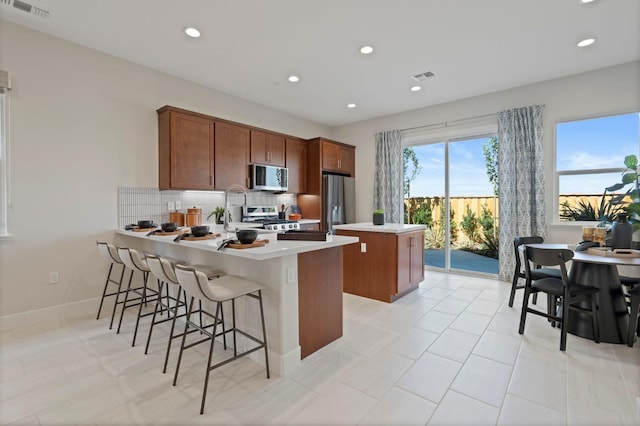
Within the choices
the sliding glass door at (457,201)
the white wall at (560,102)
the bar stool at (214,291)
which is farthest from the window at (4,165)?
the sliding glass door at (457,201)

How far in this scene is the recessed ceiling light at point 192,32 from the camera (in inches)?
116

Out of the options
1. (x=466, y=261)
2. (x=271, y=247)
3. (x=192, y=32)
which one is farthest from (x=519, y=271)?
(x=192, y=32)

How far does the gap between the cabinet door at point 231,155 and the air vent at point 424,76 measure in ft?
8.43

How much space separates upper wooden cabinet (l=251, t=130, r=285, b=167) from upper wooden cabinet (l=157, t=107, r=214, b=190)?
75 cm

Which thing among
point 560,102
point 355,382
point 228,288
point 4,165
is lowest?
point 355,382

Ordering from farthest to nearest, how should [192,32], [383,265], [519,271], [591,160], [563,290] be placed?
[591,160] → [383,265] → [519,271] → [192,32] → [563,290]

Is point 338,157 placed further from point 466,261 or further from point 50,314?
point 50,314

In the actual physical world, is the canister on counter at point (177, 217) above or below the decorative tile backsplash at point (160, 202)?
below

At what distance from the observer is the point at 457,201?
5223 millimetres

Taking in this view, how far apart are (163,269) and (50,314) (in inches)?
76.6

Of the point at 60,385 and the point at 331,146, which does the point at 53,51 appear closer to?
the point at 60,385

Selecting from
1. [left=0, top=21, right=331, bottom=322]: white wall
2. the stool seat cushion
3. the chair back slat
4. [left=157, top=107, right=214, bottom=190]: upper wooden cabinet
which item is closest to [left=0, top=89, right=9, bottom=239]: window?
[left=0, top=21, right=331, bottom=322]: white wall

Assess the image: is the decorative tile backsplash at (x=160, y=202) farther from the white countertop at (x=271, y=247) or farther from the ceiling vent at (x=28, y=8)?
the ceiling vent at (x=28, y=8)

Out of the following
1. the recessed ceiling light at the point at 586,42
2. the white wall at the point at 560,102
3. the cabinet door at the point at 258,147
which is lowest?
the cabinet door at the point at 258,147
